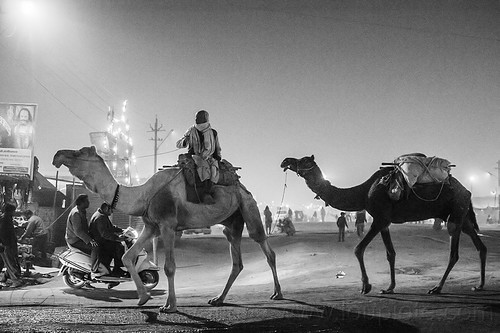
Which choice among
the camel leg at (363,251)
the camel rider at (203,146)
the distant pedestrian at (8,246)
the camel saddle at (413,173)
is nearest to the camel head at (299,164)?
the camel saddle at (413,173)

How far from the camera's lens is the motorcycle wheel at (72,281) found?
11.0m

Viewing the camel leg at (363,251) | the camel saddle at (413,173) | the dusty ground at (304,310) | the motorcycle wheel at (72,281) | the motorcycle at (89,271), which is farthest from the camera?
the motorcycle wheel at (72,281)

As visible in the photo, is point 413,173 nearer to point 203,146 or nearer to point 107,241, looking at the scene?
point 203,146

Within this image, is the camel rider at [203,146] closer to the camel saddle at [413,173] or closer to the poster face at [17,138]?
the camel saddle at [413,173]

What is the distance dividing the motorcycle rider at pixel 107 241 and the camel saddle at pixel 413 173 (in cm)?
627

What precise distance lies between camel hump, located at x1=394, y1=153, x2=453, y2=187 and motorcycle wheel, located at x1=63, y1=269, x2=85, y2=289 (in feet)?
25.5

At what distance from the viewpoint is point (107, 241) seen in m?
11.0

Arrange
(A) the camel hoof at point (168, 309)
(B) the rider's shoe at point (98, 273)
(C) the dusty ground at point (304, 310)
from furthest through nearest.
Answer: (B) the rider's shoe at point (98, 273) → (A) the camel hoof at point (168, 309) → (C) the dusty ground at point (304, 310)

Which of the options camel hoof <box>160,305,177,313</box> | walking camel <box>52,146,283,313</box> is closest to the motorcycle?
walking camel <box>52,146,283,313</box>

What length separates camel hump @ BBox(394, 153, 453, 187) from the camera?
30.1 ft

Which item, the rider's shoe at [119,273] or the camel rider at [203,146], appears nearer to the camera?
the camel rider at [203,146]

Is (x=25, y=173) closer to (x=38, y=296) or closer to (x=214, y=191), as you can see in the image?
(x=38, y=296)

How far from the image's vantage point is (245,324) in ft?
18.1

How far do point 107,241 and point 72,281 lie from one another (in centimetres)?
142
